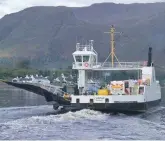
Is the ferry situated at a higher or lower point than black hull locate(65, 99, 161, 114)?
higher

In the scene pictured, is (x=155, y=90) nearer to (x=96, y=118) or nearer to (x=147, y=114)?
(x=147, y=114)

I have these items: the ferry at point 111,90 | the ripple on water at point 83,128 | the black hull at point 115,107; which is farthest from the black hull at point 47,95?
the ripple on water at point 83,128

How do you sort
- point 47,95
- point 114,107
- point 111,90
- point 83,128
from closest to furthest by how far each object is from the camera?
point 83,128
point 114,107
point 111,90
point 47,95

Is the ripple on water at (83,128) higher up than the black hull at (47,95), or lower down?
lower down

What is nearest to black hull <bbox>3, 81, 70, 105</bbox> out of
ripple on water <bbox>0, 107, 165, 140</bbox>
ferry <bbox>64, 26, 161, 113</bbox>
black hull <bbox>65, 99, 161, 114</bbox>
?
ferry <bbox>64, 26, 161, 113</bbox>

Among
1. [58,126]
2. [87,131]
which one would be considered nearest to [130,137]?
[87,131]

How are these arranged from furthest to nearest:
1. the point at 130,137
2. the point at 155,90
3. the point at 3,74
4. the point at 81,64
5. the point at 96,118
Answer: the point at 3,74 < the point at 155,90 < the point at 81,64 < the point at 96,118 < the point at 130,137

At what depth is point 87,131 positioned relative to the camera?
3725 cm

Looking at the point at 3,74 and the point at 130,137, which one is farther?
the point at 3,74

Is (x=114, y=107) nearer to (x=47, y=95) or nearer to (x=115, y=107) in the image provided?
(x=115, y=107)

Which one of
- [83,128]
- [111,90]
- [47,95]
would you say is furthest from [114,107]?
[83,128]

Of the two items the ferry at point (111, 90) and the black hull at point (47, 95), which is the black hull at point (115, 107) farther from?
the black hull at point (47, 95)

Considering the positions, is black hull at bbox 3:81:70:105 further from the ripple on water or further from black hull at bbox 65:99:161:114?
the ripple on water

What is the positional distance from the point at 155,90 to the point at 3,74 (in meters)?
127
